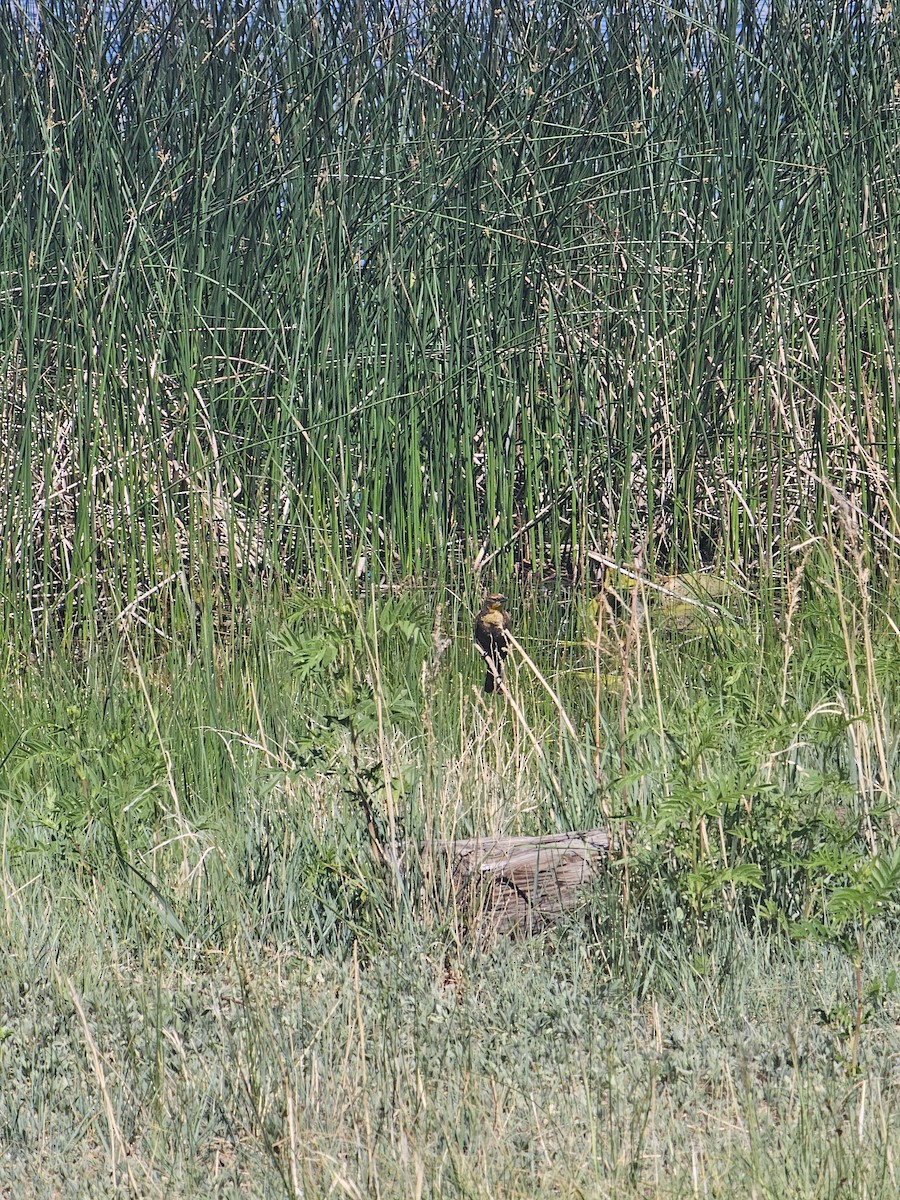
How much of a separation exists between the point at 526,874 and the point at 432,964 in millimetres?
224

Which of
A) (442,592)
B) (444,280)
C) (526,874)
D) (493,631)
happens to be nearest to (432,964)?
(526,874)

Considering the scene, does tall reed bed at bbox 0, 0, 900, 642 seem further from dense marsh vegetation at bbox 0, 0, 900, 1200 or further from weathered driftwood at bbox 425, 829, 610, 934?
weathered driftwood at bbox 425, 829, 610, 934

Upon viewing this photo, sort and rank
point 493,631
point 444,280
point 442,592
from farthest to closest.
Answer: point 444,280 < point 442,592 < point 493,631

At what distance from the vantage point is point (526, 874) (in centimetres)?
185

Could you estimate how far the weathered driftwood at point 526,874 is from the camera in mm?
1836

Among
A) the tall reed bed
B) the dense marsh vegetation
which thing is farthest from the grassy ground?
the tall reed bed

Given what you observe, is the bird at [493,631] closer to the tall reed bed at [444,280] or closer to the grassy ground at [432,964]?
the grassy ground at [432,964]

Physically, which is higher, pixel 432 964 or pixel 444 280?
pixel 444 280

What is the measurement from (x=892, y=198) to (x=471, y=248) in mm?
1226

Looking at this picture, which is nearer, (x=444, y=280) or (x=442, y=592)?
(x=442, y=592)

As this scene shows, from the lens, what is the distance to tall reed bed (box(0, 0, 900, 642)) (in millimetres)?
3240

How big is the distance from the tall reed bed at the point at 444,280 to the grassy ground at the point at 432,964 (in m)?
0.93

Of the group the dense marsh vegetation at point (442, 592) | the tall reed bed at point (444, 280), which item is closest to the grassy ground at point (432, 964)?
the dense marsh vegetation at point (442, 592)

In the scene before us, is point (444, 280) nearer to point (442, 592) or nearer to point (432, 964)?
point (442, 592)
